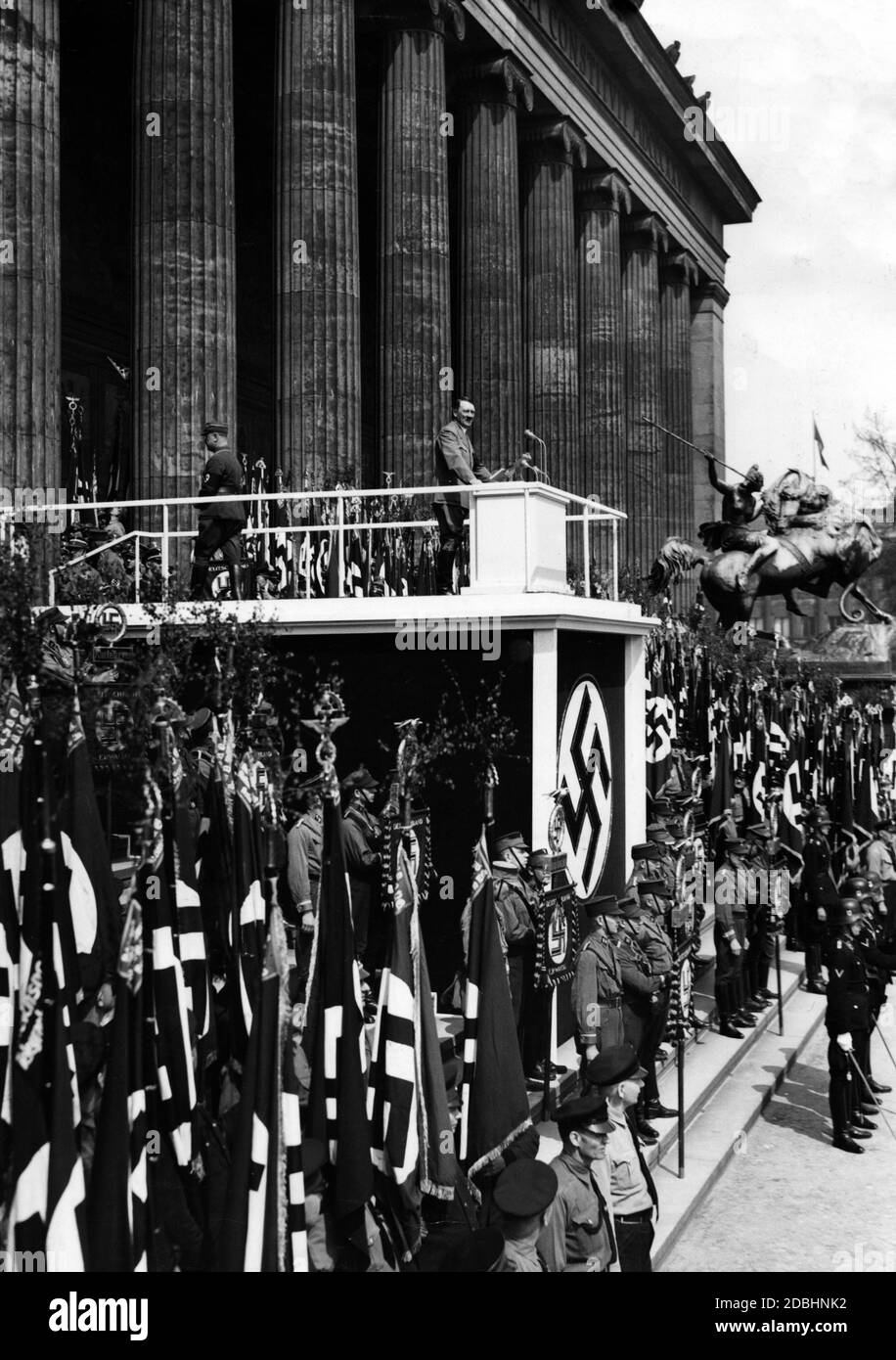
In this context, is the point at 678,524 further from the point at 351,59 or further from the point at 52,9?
the point at 52,9

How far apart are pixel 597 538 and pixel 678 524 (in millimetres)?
11688

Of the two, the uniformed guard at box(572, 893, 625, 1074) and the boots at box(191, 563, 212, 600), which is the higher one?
the boots at box(191, 563, 212, 600)

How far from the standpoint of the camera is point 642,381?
43250mm

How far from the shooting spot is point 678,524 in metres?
48.5

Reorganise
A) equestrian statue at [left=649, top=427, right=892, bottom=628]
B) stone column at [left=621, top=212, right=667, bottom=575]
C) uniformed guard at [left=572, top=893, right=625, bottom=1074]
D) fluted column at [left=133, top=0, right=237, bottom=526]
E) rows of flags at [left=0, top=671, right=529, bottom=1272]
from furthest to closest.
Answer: stone column at [left=621, top=212, right=667, bottom=575] < equestrian statue at [left=649, top=427, right=892, bottom=628] < fluted column at [left=133, top=0, right=237, bottom=526] < uniformed guard at [left=572, top=893, right=625, bottom=1074] < rows of flags at [left=0, top=671, right=529, bottom=1272]

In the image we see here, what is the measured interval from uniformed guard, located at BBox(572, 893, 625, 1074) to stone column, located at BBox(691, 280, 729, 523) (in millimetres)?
45446

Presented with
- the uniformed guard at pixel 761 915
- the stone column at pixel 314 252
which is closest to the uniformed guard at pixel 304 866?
the uniformed guard at pixel 761 915

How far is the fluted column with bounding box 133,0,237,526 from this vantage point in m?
19.1

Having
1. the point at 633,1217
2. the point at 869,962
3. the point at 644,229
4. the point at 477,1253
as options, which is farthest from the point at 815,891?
the point at 644,229

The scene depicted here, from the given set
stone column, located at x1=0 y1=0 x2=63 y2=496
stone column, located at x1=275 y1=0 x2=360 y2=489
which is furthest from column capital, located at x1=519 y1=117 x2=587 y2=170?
stone column, located at x1=0 y1=0 x2=63 y2=496

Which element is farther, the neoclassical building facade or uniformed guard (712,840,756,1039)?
the neoclassical building facade

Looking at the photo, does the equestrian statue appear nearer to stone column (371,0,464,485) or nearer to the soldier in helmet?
stone column (371,0,464,485)

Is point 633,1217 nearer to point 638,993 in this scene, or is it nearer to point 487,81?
point 638,993
